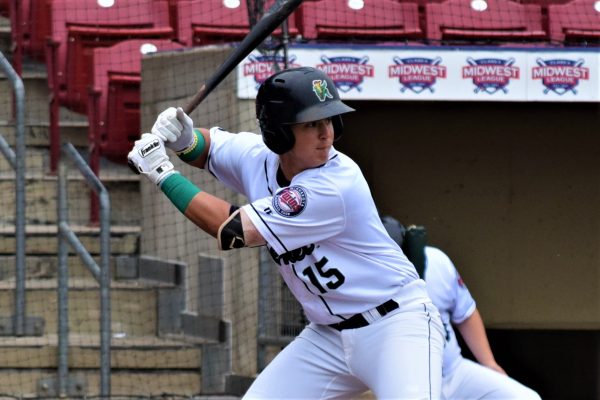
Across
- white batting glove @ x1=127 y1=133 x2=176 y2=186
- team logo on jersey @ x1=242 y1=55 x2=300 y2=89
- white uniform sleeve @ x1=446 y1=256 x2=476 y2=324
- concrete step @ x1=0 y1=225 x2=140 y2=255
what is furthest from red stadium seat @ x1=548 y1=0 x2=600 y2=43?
white batting glove @ x1=127 y1=133 x2=176 y2=186

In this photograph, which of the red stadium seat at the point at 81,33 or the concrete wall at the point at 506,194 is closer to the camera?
the concrete wall at the point at 506,194

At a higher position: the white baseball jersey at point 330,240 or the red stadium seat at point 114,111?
the red stadium seat at point 114,111

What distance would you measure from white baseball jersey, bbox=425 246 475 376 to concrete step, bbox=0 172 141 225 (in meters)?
2.46

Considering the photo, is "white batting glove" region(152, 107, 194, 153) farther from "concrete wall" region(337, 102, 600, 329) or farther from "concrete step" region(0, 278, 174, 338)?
"concrete wall" region(337, 102, 600, 329)

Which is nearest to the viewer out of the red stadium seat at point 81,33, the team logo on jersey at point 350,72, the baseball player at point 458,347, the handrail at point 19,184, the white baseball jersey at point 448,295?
the baseball player at point 458,347

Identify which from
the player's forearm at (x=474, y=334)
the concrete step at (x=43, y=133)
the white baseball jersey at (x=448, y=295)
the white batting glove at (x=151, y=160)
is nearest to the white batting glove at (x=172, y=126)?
the white batting glove at (x=151, y=160)

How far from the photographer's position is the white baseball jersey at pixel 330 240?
3512 mm

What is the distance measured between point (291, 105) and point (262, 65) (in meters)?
2.61

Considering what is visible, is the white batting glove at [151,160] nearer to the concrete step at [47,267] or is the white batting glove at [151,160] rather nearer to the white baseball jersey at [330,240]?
the white baseball jersey at [330,240]

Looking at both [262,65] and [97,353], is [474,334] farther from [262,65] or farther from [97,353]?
[97,353]

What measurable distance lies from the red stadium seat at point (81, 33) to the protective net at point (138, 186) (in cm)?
1

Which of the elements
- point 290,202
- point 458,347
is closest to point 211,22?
point 458,347

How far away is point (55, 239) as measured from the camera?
6672 millimetres

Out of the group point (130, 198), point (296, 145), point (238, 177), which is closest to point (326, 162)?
point (296, 145)
